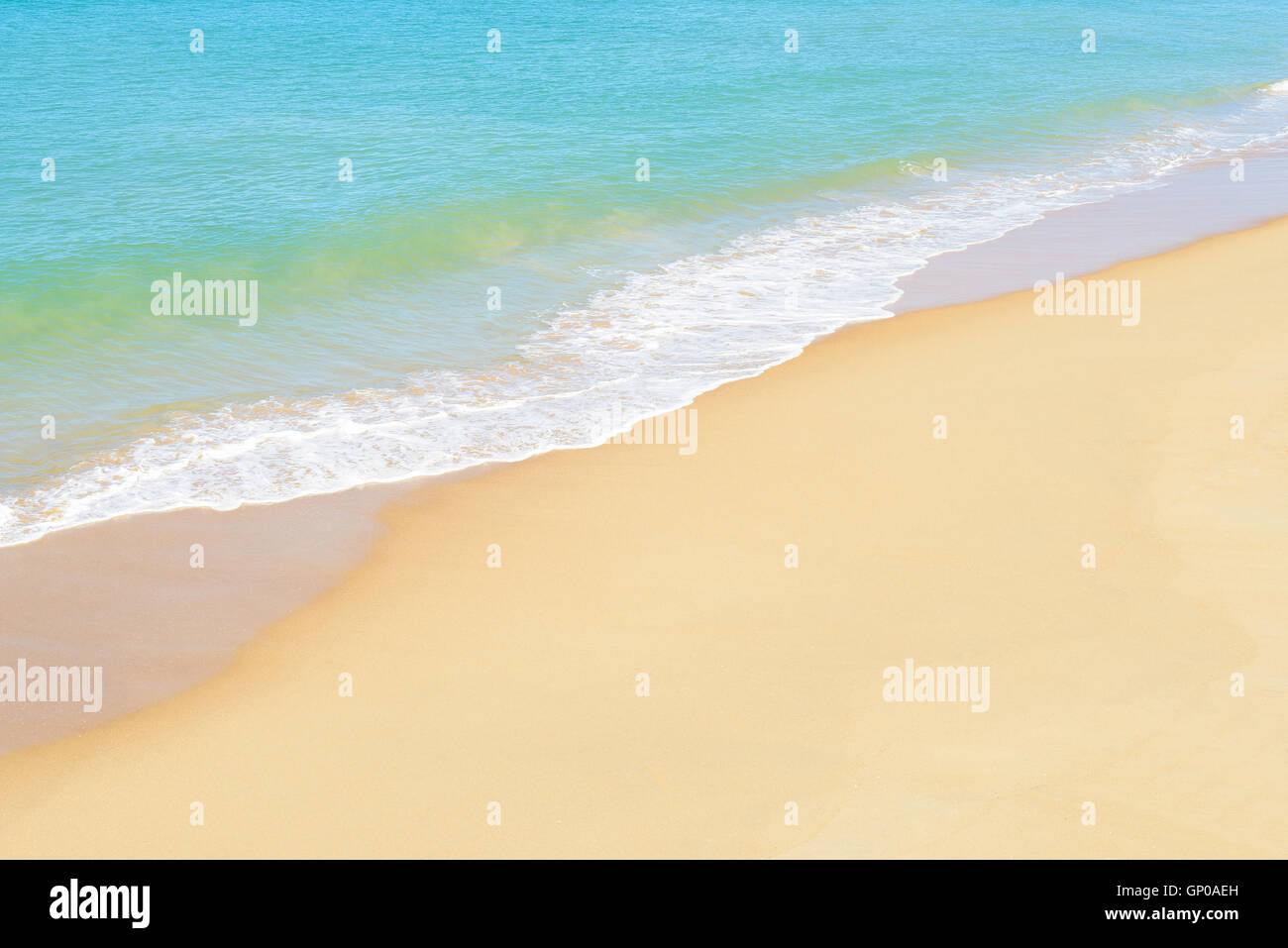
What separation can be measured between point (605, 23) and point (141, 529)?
999 inches

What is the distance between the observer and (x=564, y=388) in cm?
1041

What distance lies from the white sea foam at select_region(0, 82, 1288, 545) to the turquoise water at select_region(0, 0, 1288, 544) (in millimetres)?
40

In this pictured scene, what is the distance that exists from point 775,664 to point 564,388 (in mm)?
4646

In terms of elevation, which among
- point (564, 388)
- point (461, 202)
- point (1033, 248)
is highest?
point (461, 202)

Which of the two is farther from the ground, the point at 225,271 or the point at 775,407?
the point at 225,271

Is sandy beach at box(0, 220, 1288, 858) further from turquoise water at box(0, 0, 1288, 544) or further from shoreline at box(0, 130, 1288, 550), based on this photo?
turquoise water at box(0, 0, 1288, 544)

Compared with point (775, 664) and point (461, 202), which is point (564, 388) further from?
point (461, 202)

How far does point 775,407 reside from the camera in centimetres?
970

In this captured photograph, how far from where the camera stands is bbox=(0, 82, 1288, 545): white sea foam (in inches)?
337

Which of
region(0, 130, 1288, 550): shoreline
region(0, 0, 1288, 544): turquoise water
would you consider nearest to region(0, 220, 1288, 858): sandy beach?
region(0, 130, 1288, 550): shoreline

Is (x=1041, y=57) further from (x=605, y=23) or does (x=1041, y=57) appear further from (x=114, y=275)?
(x=114, y=275)

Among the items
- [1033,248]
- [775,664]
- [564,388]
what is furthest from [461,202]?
[775,664]

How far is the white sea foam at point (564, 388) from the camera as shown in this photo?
857 cm
